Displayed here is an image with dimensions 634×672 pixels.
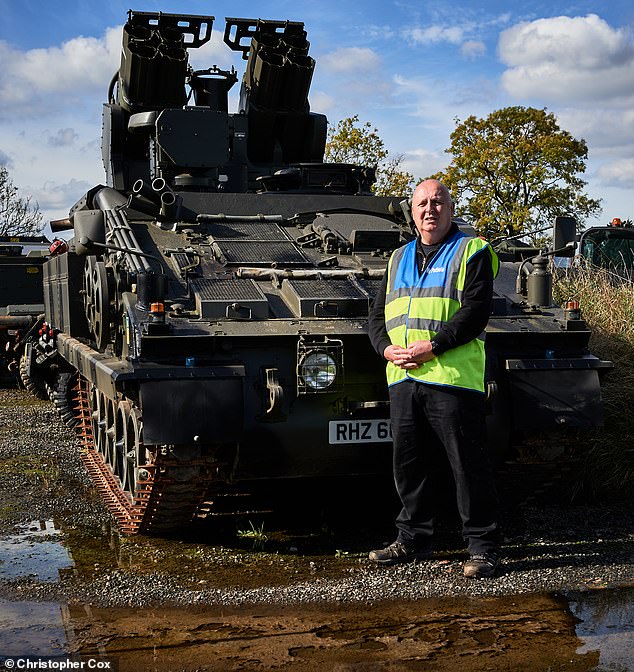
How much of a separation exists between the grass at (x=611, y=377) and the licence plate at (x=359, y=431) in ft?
6.89

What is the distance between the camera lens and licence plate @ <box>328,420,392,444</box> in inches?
237

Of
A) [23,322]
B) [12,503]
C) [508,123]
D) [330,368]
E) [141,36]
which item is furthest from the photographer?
[508,123]

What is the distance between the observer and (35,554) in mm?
6078

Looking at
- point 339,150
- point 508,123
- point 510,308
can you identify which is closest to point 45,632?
point 510,308

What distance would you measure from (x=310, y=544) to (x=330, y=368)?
3.83ft

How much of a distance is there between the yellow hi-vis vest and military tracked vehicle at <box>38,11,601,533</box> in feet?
2.11

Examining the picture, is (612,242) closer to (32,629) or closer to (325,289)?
(325,289)

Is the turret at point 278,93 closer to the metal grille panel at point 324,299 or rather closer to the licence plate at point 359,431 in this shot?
the metal grille panel at point 324,299

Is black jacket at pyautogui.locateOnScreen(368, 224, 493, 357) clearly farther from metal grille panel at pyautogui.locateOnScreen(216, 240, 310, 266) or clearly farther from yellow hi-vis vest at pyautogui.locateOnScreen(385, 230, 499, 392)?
metal grille panel at pyautogui.locateOnScreen(216, 240, 310, 266)

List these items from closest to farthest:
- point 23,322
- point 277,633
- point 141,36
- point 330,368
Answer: point 277,633 → point 330,368 → point 141,36 → point 23,322

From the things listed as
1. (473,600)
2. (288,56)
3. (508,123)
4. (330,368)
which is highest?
(508,123)

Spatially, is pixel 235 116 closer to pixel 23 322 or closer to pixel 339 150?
pixel 23 322

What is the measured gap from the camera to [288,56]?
412 inches

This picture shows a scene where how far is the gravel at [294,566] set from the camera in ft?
17.0
